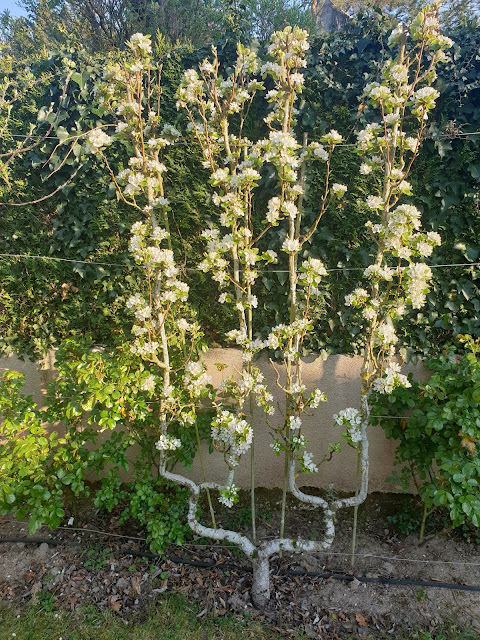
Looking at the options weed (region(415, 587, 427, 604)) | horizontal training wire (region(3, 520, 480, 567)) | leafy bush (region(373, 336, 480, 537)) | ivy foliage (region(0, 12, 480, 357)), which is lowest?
weed (region(415, 587, 427, 604))

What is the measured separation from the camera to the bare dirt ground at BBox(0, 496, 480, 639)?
2209mm

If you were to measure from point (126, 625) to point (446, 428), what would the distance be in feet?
6.60

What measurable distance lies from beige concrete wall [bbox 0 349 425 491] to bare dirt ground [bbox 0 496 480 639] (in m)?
0.39

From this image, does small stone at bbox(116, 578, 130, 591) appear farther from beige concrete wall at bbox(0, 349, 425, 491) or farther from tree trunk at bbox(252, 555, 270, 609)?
beige concrete wall at bbox(0, 349, 425, 491)

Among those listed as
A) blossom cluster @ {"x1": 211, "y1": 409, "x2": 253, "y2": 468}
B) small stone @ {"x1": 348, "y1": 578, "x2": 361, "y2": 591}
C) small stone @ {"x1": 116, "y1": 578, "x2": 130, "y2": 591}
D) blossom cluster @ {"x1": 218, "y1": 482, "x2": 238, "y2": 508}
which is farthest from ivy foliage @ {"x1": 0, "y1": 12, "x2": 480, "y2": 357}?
small stone @ {"x1": 116, "y1": 578, "x2": 130, "y2": 591}

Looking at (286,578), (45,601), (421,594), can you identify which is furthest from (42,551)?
(421,594)

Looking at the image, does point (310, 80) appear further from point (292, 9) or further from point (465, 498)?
point (292, 9)

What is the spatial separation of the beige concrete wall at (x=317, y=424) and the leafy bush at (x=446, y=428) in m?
0.34

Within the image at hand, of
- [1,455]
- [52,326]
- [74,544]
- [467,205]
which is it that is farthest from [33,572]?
[467,205]

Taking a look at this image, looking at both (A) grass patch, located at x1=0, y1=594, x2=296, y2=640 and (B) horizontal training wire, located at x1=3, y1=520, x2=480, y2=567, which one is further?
(B) horizontal training wire, located at x1=3, y1=520, x2=480, y2=567

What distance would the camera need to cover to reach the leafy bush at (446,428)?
1995 millimetres

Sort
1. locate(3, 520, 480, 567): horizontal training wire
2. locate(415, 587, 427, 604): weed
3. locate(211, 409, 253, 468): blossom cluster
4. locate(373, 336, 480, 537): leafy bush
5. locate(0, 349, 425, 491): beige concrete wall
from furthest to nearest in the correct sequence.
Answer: locate(0, 349, 425, 491): beige concrete wall → locate(3, 520, 480, 567): horizontal training wire → locate(415, 587, 427, 604): weed → locate(211, 409, 253, 468): blossom cluster → locate(373, 336, 480, 537): leafy bush

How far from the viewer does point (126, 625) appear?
2.16m

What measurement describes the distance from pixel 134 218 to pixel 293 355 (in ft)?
5.14
